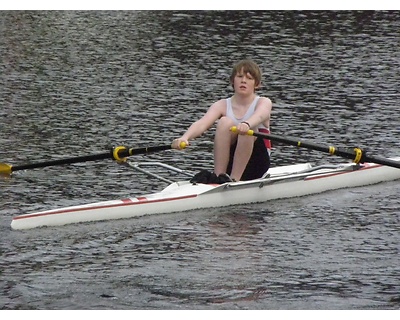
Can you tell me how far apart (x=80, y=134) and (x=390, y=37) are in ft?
26.6

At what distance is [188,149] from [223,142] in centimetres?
229

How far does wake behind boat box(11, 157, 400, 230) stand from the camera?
10.1 metres

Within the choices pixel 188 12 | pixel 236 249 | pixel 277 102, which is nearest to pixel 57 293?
pixel 236 249

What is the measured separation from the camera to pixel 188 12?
75.2 ft

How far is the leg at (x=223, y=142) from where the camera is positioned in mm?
10852

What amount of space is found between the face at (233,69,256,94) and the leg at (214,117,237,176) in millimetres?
272

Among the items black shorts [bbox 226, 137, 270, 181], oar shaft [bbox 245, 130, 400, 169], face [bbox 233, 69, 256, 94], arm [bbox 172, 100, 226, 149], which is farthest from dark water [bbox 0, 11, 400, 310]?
face [bbox 233, 69, 256, 94]

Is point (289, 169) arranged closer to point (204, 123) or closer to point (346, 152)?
point (204, 123)

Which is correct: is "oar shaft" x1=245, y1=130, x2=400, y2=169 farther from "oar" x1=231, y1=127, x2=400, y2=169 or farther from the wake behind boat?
the wake behind boat

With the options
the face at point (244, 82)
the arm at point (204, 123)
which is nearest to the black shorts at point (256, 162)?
the arm at point (204, 123)

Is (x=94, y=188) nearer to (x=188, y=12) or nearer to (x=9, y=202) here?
(x=9, y=202)

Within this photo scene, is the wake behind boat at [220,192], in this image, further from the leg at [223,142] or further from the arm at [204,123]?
the arm at [204,123]

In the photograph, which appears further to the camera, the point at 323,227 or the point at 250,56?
the point at 250,56

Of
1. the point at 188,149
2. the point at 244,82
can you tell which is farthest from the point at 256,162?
the point at 188,149
